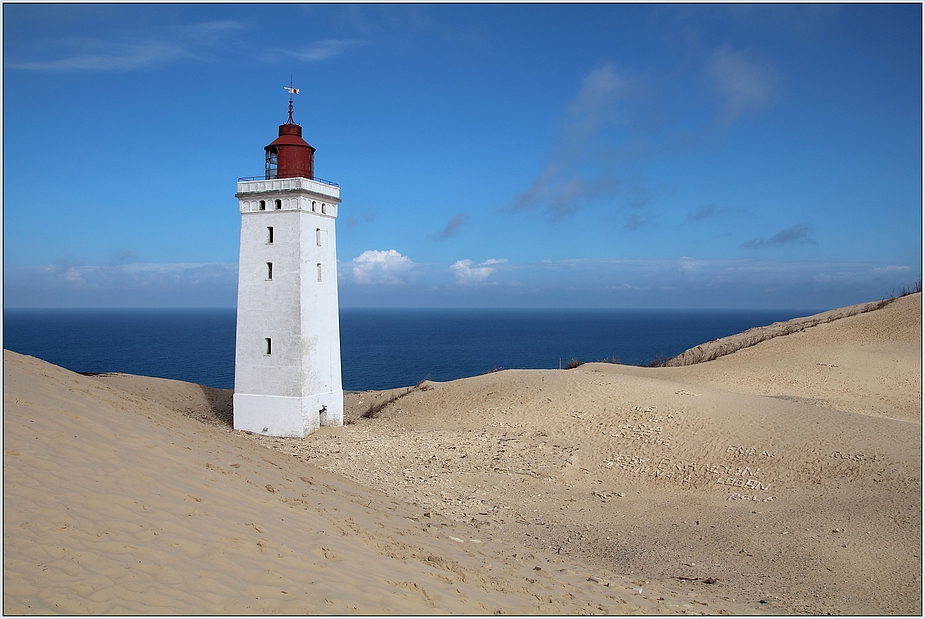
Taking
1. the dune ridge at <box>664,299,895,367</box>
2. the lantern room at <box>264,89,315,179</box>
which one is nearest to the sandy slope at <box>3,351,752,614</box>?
the lantern room at <box>264,89,315,179</box>

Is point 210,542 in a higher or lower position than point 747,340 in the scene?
lower

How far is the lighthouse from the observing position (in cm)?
2003

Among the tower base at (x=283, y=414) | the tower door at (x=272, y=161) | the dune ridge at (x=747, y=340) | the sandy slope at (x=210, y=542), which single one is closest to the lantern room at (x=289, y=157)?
the tower door at (x=272, y=161)

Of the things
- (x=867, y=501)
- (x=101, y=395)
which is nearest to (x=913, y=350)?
(x=867, y=501)

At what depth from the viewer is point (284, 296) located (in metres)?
20.2

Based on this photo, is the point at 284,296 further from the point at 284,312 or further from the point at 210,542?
the point at 210,542

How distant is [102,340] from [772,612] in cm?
11041

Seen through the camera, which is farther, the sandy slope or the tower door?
the tower door

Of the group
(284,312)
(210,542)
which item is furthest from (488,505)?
(284,312)

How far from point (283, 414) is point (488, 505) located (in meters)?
9.08

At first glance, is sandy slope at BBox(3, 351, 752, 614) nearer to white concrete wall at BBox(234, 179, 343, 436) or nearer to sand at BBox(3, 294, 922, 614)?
sand at BBox(3, 294, 922, 614)

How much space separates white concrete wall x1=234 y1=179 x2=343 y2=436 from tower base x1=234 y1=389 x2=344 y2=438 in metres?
0.03

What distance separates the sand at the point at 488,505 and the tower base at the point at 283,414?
45.2 inches

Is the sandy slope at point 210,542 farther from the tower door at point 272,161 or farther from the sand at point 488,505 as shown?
the tower door at point 272,161
